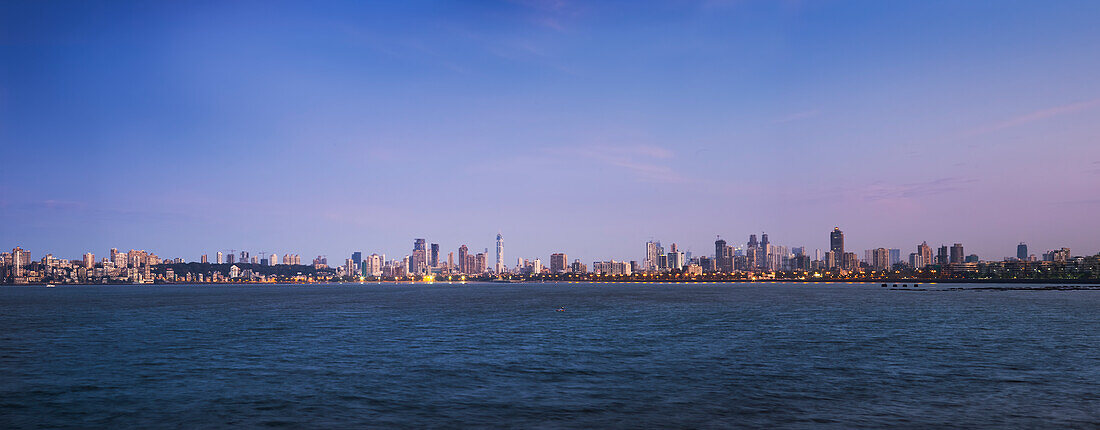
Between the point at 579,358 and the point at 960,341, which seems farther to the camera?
the point at 960,341

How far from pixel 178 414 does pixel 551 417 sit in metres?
16.9

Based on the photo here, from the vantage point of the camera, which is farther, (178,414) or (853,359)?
(853,359)

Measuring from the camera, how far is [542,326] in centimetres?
8031

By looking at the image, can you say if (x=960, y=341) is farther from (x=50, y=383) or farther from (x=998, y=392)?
(x=50, y=383)

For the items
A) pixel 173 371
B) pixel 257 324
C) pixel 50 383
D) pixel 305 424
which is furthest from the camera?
pixel 257 324

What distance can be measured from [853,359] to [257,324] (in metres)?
70.8

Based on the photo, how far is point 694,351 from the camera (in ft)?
173

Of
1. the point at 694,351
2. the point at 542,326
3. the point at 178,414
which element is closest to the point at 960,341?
the point at 694,351

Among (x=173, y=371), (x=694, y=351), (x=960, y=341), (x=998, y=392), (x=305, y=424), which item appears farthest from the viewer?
(x=960, y=341)

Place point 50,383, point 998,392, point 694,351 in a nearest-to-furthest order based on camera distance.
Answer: point 998,392
point 50,383
point 694,351

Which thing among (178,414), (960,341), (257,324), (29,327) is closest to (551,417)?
(178,414)

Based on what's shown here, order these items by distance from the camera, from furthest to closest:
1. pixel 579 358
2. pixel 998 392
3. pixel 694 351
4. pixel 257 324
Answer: pixel 257 324 → pixel 694 351 → pixel 579 358 → pixel 998 392

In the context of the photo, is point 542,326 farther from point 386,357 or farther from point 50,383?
point 50,383

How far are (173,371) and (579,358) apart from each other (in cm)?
2686
